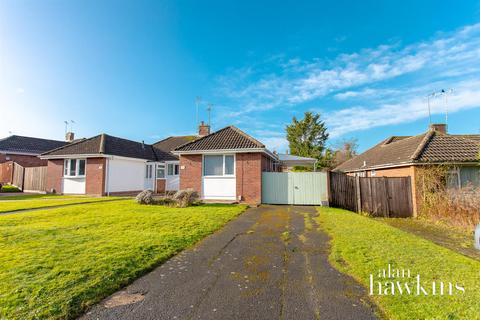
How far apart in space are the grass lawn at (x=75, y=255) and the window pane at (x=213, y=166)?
665 centimetres

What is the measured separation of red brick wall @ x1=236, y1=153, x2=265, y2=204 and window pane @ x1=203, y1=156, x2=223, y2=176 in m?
1.29

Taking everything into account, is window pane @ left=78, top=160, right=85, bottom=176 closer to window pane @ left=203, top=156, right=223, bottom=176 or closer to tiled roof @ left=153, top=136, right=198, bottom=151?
tiled roof @ left=153, top=136, right=198, bottom=151

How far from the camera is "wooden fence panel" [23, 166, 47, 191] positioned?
21.2 metres

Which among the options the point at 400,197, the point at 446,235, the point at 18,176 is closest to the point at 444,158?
the point at 400,197

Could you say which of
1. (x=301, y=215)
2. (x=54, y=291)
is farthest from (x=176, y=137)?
(x=54, y=291)

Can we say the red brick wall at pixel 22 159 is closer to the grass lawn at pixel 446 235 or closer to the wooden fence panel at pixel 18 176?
the wooden fence panel at pixel 18 176

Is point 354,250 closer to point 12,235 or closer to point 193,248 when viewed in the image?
point 193,248

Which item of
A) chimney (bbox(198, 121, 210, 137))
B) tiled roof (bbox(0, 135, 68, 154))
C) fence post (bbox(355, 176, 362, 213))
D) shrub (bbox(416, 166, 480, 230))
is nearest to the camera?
shrub (bbox(416, 166, 480, 230))

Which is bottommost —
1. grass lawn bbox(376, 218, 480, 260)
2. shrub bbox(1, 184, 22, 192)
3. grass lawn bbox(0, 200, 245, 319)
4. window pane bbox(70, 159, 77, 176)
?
grass lawn bbox(376, 218, 480, 260)

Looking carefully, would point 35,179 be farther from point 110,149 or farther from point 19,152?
point 19,152

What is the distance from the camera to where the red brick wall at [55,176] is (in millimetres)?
20453

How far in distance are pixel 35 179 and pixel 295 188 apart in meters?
23.3

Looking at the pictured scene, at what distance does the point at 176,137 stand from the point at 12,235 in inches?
1074

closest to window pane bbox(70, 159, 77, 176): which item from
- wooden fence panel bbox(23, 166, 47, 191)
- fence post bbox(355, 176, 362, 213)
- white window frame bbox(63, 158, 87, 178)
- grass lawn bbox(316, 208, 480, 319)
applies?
white window frame bbox(63, 158, 87, 178)
